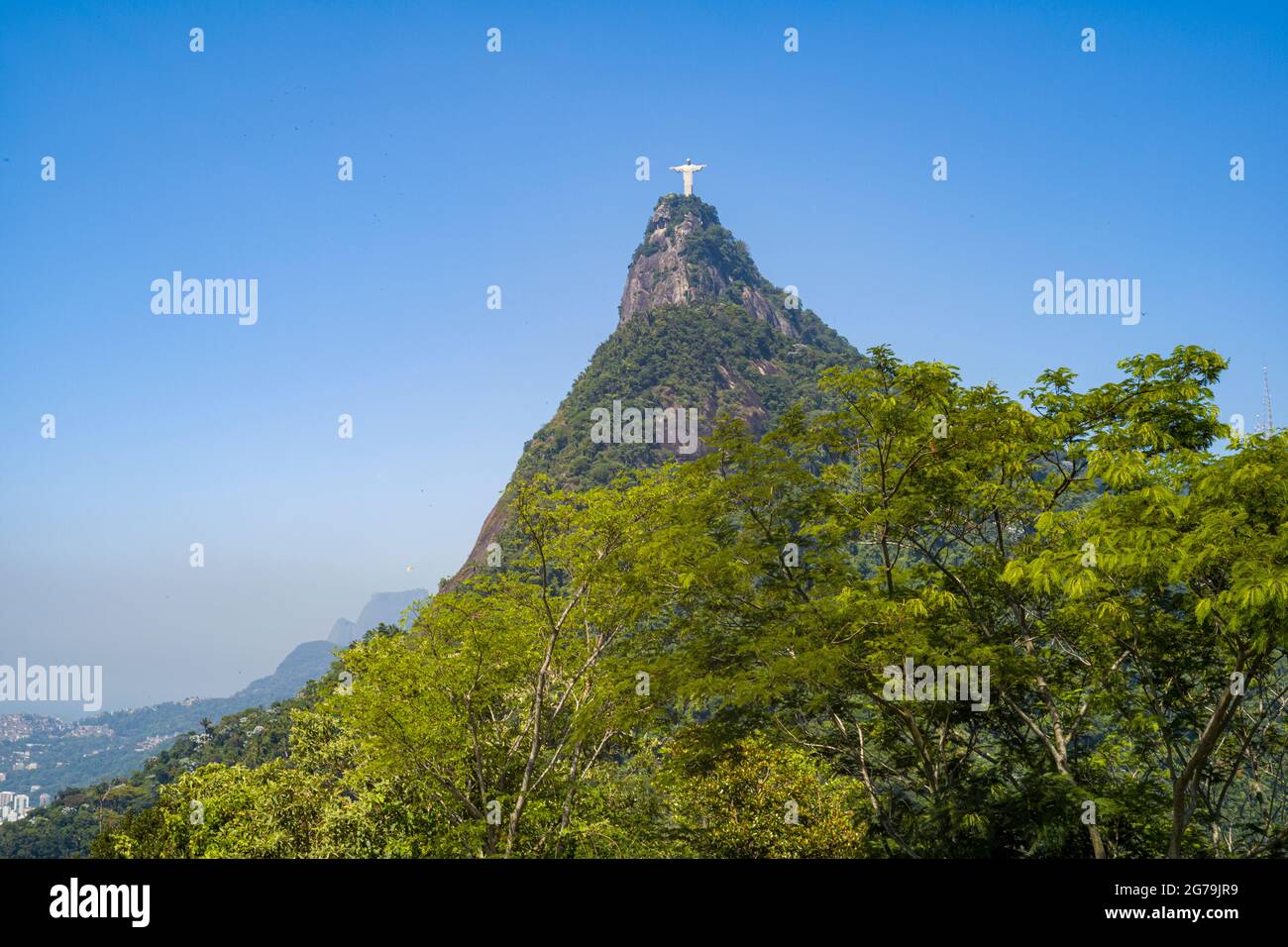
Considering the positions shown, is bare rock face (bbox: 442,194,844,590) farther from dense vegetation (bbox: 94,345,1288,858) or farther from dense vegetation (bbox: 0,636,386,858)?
dense vegetation (bbox: 94,345,1288,858)

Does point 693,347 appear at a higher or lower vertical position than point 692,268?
lower

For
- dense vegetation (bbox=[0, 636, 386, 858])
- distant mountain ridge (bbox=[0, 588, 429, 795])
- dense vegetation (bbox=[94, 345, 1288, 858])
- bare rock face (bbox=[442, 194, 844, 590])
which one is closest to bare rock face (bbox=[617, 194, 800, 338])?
bare rock face (bbox=[442, 194, 844, 590])

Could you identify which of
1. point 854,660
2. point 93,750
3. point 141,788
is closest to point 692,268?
point 141,788

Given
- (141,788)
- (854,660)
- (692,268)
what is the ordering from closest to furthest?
(854,660) → (141,788) → (692,268)

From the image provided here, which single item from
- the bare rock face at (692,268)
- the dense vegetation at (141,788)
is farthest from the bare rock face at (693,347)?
the dense vegetation at (141,788)

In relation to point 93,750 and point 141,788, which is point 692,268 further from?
point 93,750

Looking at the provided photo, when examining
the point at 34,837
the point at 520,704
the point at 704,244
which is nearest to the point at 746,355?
the point at 704,244
